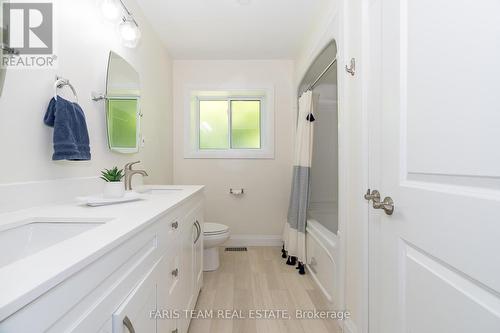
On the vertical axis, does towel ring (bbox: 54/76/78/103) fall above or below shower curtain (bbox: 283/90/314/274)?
above

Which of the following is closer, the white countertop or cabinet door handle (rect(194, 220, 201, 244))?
the white countertop

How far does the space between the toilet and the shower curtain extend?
69 centimetres

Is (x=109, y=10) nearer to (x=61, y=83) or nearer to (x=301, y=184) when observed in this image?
(x=61, y=83)

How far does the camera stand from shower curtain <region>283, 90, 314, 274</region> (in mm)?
2303

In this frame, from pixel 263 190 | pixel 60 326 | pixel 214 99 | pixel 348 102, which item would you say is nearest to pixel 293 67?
pixel 214 99

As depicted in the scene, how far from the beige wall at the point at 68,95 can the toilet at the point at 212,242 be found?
757 millimetres

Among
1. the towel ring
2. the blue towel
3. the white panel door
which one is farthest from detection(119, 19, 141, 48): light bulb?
the white panel door

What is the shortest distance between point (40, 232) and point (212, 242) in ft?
4.86

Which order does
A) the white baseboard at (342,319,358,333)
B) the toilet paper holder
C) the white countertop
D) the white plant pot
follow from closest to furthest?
the white countertop < the white plant pot < the white baseboard at (342,319,358,333) < the toilet paper holder

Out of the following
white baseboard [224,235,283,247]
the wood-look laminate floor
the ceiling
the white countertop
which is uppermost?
the ceiling

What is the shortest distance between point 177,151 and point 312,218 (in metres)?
1.80

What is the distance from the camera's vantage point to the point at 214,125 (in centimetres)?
322

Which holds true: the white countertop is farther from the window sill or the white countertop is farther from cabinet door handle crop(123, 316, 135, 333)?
the window sill

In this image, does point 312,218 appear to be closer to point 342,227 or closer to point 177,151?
point 342,227
